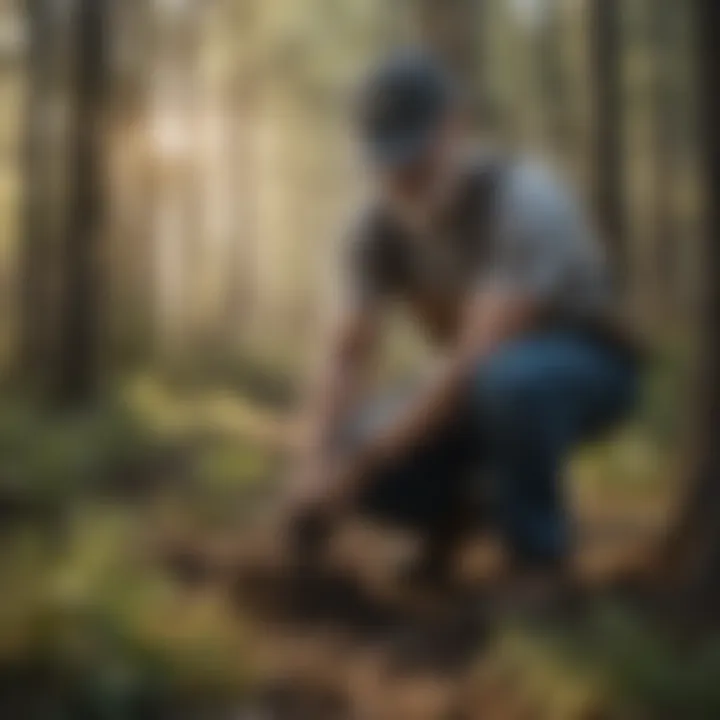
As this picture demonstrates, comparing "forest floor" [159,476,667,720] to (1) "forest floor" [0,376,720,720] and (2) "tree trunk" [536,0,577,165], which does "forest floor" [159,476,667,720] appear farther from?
(2) "tree trunk" [536,0,577,165]

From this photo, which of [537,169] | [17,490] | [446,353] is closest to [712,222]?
[537,169]

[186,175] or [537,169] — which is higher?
[186,175]

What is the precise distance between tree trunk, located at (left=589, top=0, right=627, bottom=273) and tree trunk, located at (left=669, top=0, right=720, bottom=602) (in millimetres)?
94

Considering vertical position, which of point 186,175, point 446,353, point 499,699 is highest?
point 186,175

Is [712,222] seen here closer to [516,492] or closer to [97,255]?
[516,492]

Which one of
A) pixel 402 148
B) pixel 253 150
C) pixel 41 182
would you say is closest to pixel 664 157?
pixel 402 148

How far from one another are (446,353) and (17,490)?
1.53 feet

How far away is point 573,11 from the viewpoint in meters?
1.63

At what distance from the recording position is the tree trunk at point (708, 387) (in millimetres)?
1564

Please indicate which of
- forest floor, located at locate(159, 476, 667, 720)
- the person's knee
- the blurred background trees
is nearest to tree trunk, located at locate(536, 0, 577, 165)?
the blurred background trees

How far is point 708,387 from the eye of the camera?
1591 mm

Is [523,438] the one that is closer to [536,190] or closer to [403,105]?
[536,190]

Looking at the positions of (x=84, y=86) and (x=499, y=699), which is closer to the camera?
(x=499, y=699)

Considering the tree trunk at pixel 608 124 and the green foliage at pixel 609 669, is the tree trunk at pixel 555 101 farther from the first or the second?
the green foliage at pixel 609 669
